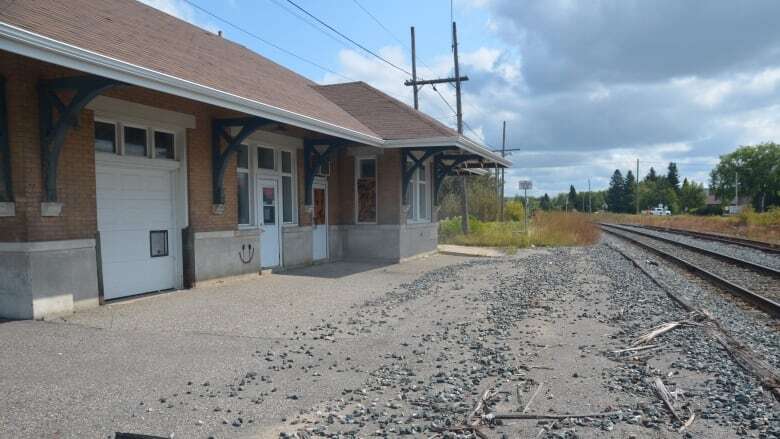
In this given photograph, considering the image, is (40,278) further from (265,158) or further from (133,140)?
(265,158)

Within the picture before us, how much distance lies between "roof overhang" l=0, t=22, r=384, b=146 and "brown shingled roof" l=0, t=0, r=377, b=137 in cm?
40

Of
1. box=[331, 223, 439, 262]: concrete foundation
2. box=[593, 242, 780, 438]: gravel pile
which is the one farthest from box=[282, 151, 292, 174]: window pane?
box=[593, 242, 780, 438]: gravel pile

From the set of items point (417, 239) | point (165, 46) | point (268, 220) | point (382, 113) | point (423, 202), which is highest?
point (165, 46)

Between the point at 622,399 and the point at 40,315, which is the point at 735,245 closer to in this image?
the point at 622,399

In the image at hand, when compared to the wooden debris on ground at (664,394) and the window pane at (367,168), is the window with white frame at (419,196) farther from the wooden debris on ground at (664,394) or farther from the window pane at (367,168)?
the wooden debris on ground at (664,394)

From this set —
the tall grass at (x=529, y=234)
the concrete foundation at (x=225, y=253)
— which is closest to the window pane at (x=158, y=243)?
the concrete foundation at (x=225, y=253)

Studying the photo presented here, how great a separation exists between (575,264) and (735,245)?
14.6m

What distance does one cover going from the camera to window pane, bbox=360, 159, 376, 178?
54.7 feet

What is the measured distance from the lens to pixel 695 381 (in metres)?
5.58

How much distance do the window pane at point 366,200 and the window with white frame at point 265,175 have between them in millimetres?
2695

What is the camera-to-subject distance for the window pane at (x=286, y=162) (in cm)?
1414

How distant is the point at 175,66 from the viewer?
9.36 m

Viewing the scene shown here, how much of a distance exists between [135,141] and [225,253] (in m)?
2.85

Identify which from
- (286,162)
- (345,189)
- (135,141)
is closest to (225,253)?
(135,141)
